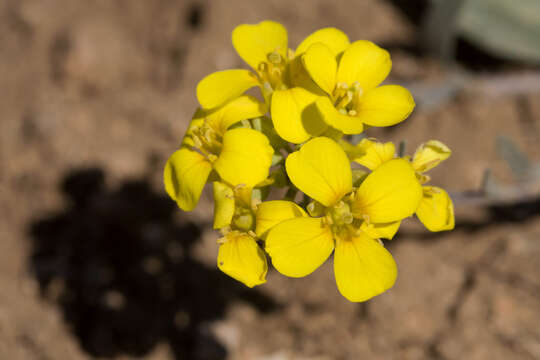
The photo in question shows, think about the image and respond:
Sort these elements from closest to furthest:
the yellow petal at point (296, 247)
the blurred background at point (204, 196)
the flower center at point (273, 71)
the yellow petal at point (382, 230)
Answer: the yellow petal at point (296, 247)
the yellow petal at point (382, 230)
the flower center at point (273, 71)
the blurred background at point (204, 196)

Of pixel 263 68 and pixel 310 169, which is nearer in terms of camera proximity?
pixel 310 169

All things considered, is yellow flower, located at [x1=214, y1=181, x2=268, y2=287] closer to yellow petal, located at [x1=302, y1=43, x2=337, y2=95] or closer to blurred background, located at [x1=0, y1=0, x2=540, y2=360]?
yellow petal, located at [x1=302, y1=43, x2=337, y2=95]

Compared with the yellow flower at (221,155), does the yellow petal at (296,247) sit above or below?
below

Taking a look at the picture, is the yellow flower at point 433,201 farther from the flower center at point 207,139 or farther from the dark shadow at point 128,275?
the dark shadow at point 128,275

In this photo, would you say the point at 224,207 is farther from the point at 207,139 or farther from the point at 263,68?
the point at 263,68

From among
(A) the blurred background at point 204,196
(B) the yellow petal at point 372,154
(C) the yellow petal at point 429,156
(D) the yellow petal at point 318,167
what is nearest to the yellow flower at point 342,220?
(D) the yellow petal at point 318,167

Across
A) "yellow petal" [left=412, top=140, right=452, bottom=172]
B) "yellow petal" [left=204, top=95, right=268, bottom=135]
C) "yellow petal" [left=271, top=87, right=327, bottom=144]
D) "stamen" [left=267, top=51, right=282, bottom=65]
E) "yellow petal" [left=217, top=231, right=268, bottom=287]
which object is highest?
"stamen" [left=267, top=51, right=282, bottom=65]

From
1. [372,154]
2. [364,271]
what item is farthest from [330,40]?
[364,271]

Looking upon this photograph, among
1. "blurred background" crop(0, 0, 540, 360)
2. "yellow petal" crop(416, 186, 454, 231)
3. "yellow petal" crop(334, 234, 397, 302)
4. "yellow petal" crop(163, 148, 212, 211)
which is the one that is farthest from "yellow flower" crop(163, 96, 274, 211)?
"blurred background" crop(0, 0, 540, 360)
